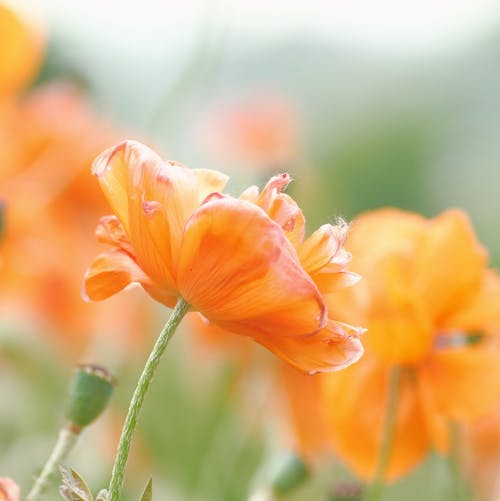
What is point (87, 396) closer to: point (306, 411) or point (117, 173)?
point (117, 173)

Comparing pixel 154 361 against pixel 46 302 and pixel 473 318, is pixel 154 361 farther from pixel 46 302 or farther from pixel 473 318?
pixel 46 302

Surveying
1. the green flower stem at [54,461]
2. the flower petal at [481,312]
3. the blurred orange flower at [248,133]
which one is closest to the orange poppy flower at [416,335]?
the flower petal at [481,312]

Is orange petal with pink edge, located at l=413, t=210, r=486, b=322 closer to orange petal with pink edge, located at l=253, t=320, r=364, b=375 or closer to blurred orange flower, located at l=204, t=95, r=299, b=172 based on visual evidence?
orange petal with pink edge, located at l=253, t=320, r=364, b=375

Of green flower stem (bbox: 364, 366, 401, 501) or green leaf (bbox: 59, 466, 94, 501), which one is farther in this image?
green flower stem (bbox: 364, 366, 401, 501)

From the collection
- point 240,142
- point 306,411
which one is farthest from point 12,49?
point 240,142

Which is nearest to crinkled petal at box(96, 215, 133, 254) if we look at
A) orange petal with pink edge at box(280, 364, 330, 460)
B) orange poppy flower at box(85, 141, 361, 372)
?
orange poppy flower at box(85, 141, 361, 372)

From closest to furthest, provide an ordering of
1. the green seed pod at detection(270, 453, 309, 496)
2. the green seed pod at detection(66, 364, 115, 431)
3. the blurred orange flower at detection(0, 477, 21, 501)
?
the blurred orange flower at detection(0, 477, 21, 501)
the green seed pod at detection(66, 364, 115, 431)
the green seed pod at detection(270, 453, 309, 496)
